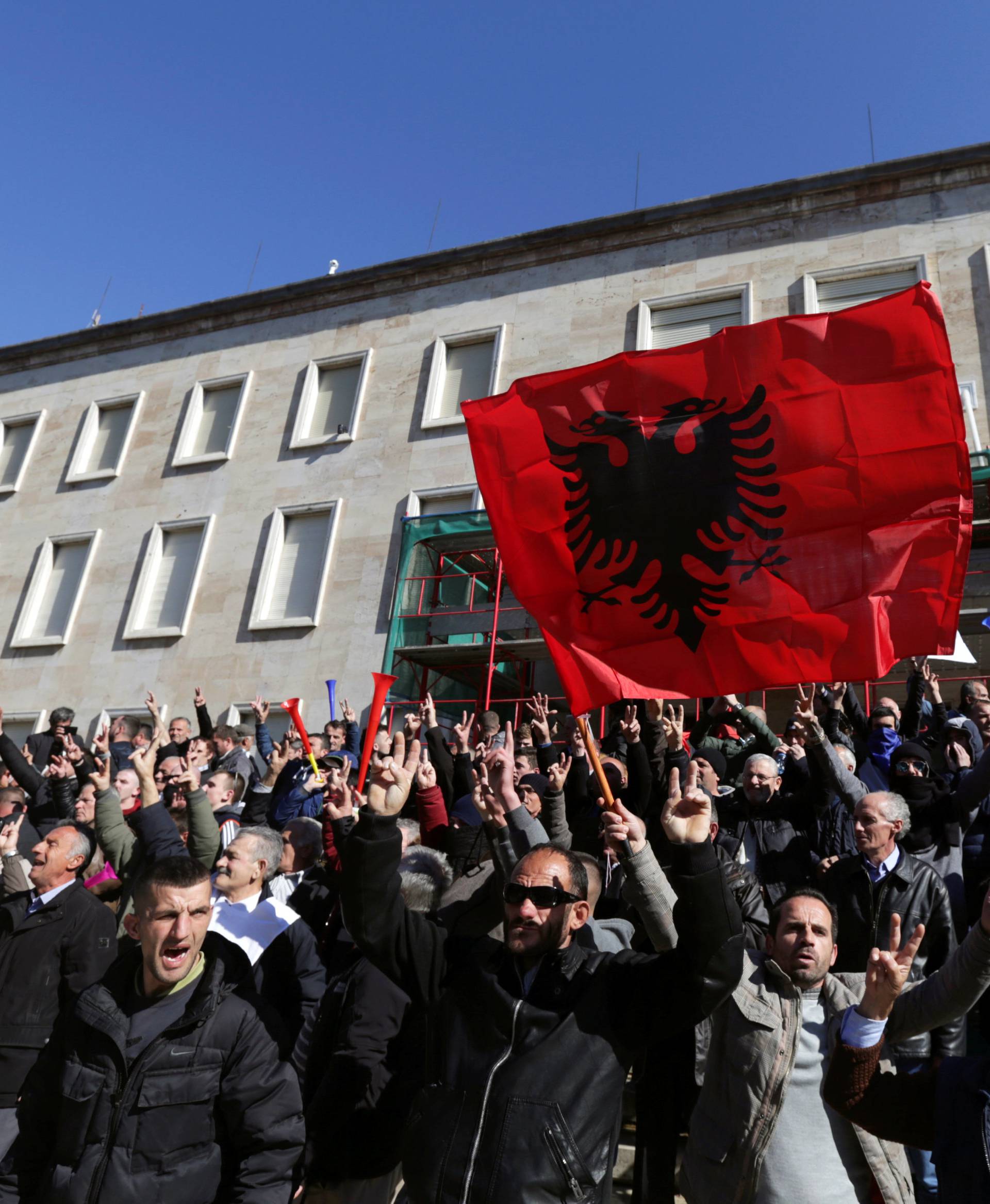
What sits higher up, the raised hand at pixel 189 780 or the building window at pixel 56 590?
the building window at pixel 56 590

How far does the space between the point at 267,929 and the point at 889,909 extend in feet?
10.2

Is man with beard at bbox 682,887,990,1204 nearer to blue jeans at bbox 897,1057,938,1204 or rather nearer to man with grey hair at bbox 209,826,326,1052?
blue jeans at bbox 897,1057,938,1204

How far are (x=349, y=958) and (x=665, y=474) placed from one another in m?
3.02

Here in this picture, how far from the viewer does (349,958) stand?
4453 millimetres

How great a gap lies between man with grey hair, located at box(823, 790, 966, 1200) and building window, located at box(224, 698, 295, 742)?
13.2 metres

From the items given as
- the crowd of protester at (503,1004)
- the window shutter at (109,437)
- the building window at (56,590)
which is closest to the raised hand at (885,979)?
the crowd of protester at (503,1004)

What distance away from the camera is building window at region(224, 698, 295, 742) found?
56.6 ft

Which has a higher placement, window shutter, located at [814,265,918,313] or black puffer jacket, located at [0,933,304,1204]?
window shutter, located at [814,265,918,313]

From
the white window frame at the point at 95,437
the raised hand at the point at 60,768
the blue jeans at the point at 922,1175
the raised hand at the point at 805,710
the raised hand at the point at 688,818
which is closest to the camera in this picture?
the raised hand at the point at 688,818

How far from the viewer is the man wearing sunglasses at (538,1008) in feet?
8.72

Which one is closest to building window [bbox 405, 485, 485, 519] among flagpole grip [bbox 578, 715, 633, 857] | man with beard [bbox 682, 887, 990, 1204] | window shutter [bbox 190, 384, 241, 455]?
window shutter [bbox 190, 384, 241, 455]

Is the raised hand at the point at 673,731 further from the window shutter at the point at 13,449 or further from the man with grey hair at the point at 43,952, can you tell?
the window shutter at the point at 13,449

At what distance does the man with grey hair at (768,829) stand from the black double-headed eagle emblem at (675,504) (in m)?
1.76

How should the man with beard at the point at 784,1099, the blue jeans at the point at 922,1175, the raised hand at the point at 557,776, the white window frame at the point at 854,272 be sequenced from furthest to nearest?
the white window frame at the point at 854,272
the raised hand at the point at 557,776
the blue jeans at the point at 922,1175
the man with beard at the point at 784,1099
